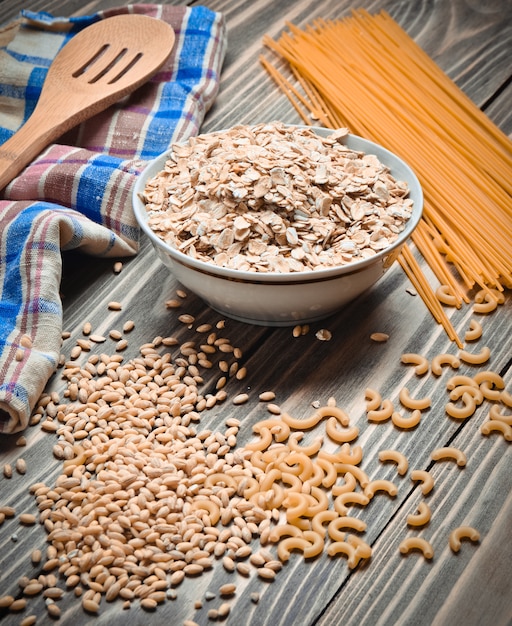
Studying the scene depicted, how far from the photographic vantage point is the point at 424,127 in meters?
1.68

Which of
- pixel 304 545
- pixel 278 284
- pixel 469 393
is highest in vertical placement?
pixel 278 284

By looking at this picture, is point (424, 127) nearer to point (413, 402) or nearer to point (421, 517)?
point (413, 402)

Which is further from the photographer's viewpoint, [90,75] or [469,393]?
[90,75]

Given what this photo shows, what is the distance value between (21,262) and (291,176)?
0.50 m

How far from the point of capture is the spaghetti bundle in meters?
1.44

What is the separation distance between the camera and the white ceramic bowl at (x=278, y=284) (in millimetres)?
1204

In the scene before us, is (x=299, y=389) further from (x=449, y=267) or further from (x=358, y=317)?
(x=449, y=267)

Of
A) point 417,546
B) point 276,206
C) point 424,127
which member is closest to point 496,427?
point 417,546

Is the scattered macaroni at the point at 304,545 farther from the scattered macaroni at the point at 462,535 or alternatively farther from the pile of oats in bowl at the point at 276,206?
the pile of oats in bowl at the point at 276,206

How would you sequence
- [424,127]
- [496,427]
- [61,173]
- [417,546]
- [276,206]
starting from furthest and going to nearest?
[424,127] → [61,173] → [276,206] → [496,427] → [417,546]

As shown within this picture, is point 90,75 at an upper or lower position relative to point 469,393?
upper

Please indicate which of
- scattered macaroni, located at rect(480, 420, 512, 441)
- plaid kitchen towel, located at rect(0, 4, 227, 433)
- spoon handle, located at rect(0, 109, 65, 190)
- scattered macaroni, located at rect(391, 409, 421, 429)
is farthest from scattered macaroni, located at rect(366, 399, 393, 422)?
spoon handle, located at rect(0, 109, 65, 190)

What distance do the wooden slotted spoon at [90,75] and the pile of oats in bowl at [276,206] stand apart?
34 cm

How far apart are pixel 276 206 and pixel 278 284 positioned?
15 cm
